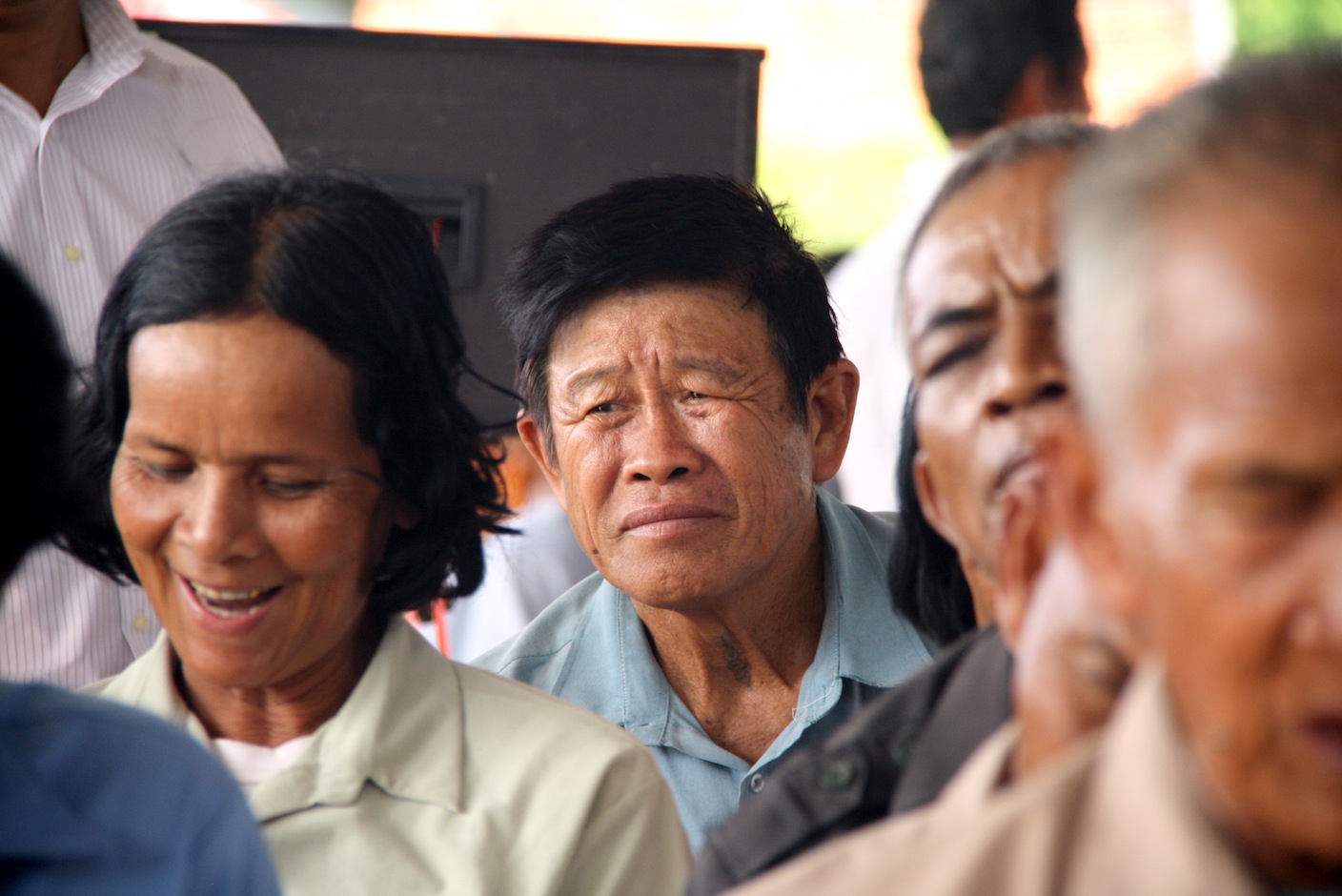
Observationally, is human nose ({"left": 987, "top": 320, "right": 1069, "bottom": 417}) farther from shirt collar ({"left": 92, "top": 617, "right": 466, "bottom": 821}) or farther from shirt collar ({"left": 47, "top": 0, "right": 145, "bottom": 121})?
shirt collar ({"left": 47, "top": 0, "right": 145, "bottom": 121})

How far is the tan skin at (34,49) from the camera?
246cm

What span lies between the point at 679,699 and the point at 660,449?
410 mm

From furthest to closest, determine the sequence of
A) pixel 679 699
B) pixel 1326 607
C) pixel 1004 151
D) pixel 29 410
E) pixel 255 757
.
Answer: pixel 679 699 → pixel 255 757 → pixel 1004 151 → pixel 29 410 → pixel 1326 607

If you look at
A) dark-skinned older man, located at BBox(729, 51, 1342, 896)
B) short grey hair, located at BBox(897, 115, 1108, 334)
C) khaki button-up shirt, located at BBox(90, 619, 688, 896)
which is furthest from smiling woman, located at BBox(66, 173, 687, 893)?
dark-skinned older man, located at BBox(729, 51, 1342, 896)

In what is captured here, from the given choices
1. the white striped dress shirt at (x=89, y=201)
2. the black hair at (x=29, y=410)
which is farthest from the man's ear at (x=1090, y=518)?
the white striped dress shirt at (x=89, y=201)

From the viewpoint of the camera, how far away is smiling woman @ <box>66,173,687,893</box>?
68.1 inches

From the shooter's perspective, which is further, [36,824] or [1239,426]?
[36,824]

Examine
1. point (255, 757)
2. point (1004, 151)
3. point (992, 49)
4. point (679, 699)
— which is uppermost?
point (992, 49)

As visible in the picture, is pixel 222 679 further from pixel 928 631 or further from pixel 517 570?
pixel 517 570

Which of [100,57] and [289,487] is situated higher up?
[100,57]

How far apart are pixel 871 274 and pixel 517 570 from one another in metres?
1.08

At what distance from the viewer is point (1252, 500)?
2.79ft

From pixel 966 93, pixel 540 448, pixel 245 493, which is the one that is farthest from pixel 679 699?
pixel 966 93

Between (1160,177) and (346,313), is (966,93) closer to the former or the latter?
(346,313)
